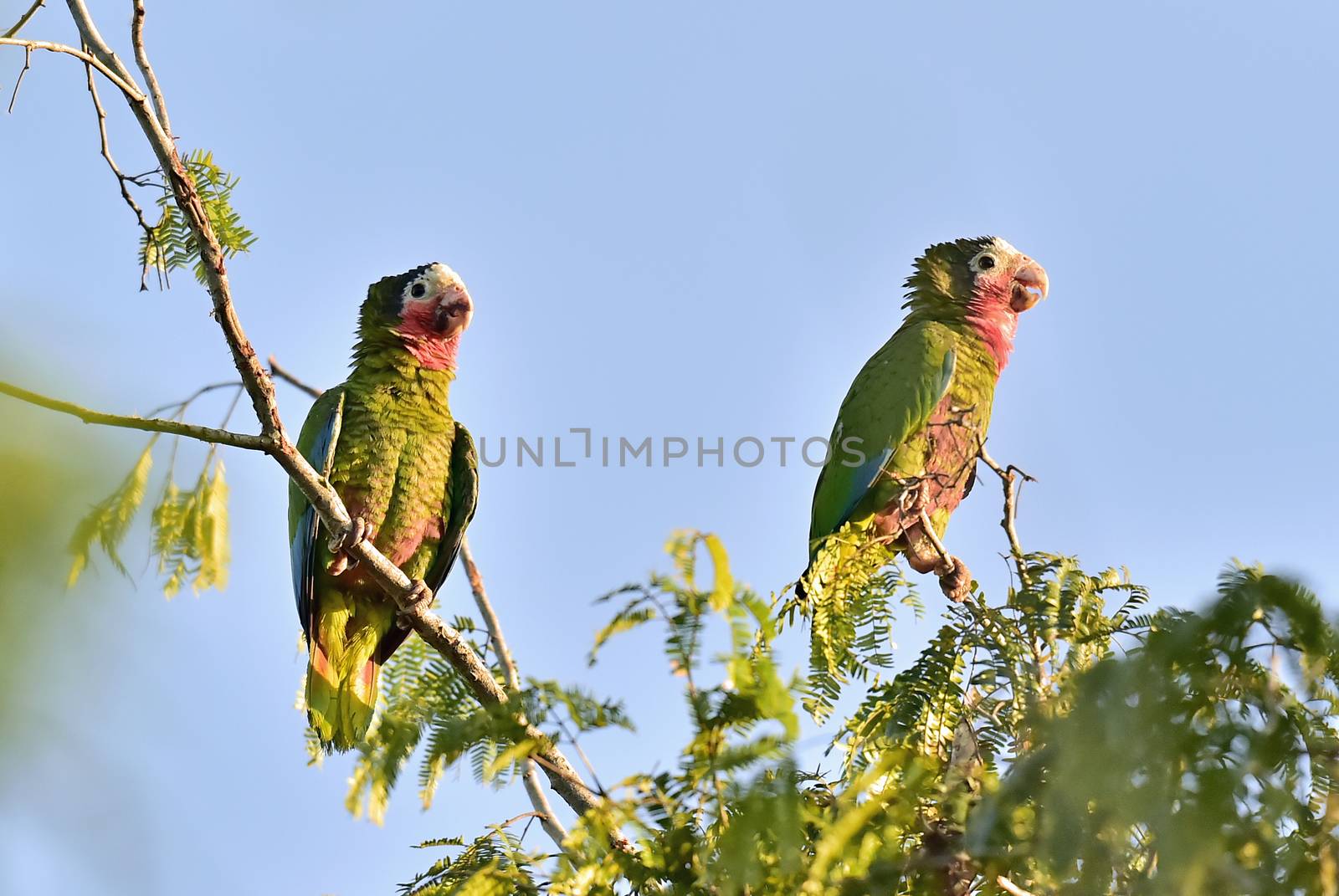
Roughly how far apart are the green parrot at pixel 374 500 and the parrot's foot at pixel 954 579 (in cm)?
227

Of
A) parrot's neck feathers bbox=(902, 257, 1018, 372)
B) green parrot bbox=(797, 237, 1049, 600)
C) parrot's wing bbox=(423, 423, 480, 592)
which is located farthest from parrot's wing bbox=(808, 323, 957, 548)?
parrot's wing bbox=(423, 423, 480, 592)

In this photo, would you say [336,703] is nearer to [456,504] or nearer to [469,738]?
[456,504]

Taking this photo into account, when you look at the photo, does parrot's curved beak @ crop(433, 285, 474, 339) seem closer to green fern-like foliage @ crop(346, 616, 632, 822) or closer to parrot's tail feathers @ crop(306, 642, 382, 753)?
parrot's tail feathers @ crop(306, 642, 382, 753)

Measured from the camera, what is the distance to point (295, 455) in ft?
11.4

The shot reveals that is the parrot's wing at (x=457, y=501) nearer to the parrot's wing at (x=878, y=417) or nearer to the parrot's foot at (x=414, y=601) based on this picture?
the parrot's foot at (x=414, y=601)

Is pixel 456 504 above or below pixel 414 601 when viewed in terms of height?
above

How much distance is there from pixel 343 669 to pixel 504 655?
850 mm

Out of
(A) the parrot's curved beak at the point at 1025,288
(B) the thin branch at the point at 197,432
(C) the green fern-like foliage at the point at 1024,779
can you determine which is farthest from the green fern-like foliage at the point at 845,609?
(A) the parrot's curved beak at the point at 1025,288

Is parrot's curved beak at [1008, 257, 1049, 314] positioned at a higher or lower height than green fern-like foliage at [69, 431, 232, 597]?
higher

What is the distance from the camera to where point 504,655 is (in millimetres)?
4867

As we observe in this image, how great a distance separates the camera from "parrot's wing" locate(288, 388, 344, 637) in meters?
5.05

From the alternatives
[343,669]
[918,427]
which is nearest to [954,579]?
[918,427]

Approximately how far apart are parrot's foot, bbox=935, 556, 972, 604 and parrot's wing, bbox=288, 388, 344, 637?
9.18ft

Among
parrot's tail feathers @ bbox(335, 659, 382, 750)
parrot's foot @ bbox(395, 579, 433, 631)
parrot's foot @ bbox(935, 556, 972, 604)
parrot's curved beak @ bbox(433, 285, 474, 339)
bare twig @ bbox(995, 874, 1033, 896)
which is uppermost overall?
parrot's curved beak @ bbox(433, 285, 474, 339)
